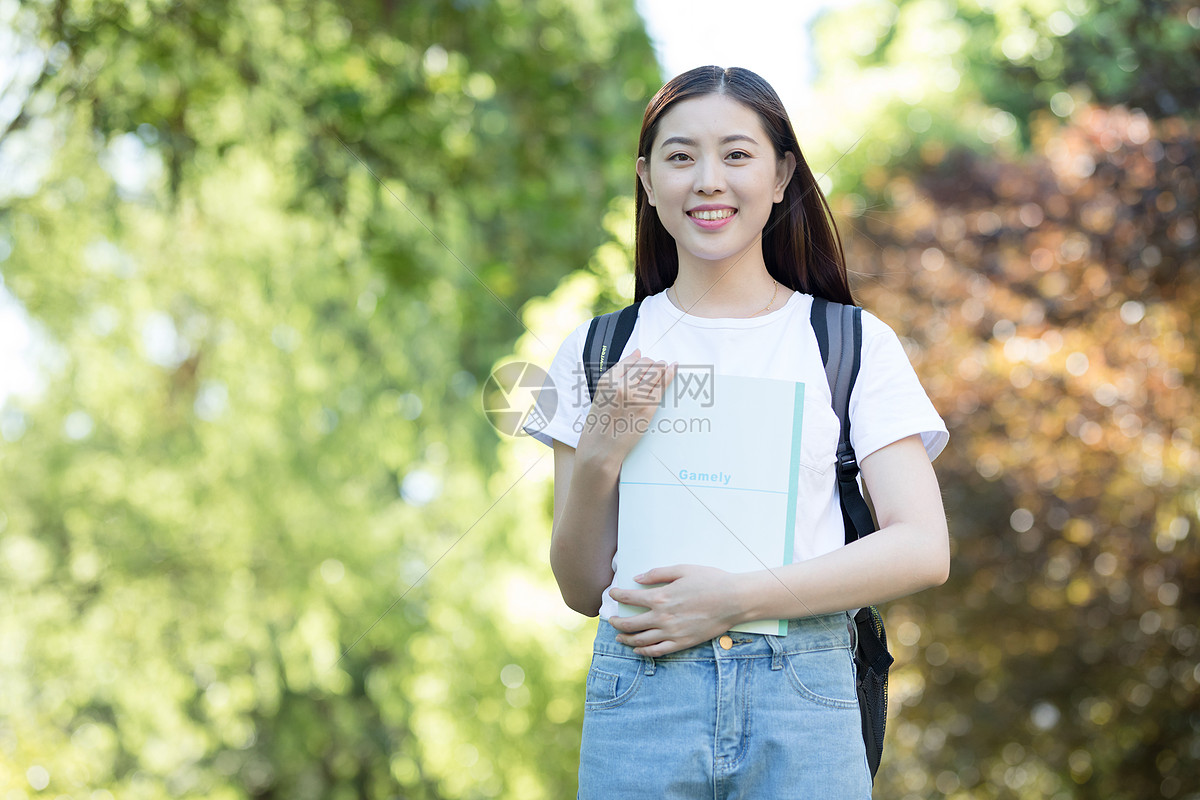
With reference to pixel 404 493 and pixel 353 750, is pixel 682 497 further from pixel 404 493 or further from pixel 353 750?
pixel 353 750

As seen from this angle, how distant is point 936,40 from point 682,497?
11.3 metres

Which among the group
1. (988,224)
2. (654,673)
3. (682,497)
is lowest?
(654,673)

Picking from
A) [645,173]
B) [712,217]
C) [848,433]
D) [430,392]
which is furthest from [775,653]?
[430,392]

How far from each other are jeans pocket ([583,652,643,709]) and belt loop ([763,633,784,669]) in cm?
15

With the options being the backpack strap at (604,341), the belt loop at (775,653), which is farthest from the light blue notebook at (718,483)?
the backpack strap at (604,341)

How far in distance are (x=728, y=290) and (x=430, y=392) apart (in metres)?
5.58

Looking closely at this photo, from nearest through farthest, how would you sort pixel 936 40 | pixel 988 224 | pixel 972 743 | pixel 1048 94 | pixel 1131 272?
pixel 1131 272 → pixel 972 743 → pixel 988 224 → pixel 1048 94 → pixel 936 40

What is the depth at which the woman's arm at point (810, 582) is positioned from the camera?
1158mm

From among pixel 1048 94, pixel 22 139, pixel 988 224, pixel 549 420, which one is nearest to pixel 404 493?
pixel 22 139

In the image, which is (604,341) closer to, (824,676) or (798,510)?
(798,510)

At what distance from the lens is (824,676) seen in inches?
48.0

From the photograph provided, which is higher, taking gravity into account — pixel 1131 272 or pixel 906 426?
pixel 1131 272

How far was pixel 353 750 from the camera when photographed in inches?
314

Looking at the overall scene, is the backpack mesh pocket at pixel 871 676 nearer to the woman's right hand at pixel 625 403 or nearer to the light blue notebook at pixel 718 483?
the light blue notebook at pixel 718 483
